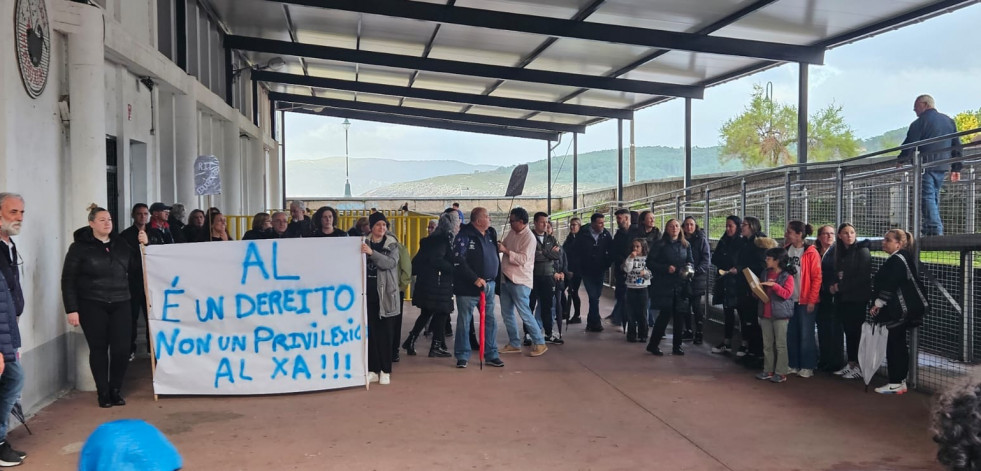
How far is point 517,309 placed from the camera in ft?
30.3

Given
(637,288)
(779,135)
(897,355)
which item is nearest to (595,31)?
(637,288)

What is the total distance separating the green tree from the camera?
63.7 meters

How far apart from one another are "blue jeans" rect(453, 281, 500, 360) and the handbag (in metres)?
4.14

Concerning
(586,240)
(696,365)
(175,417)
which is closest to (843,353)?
(696,365)

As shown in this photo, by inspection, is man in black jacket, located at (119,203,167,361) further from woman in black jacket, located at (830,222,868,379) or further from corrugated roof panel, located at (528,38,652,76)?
corrugated roof panel, located at (528,38,652,76)

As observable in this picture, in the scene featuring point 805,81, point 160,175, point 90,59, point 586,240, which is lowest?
point 586,240

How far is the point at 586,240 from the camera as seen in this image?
38.3 ft

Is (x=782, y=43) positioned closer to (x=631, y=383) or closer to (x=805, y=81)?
(x=805, y=81)

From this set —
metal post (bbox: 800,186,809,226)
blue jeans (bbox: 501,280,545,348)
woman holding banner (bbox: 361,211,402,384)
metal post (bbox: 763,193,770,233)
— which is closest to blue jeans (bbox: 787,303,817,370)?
metal post (bbox: 800,186,809,226)

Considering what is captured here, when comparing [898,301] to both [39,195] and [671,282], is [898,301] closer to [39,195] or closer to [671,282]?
[671,282]

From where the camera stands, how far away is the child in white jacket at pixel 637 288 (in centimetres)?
1033

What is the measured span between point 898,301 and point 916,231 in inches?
32.5

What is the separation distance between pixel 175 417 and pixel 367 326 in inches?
77.6

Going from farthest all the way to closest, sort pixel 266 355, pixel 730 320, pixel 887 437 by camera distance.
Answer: pixel 730 320 → pixel 266 355 → pixel 887 437
